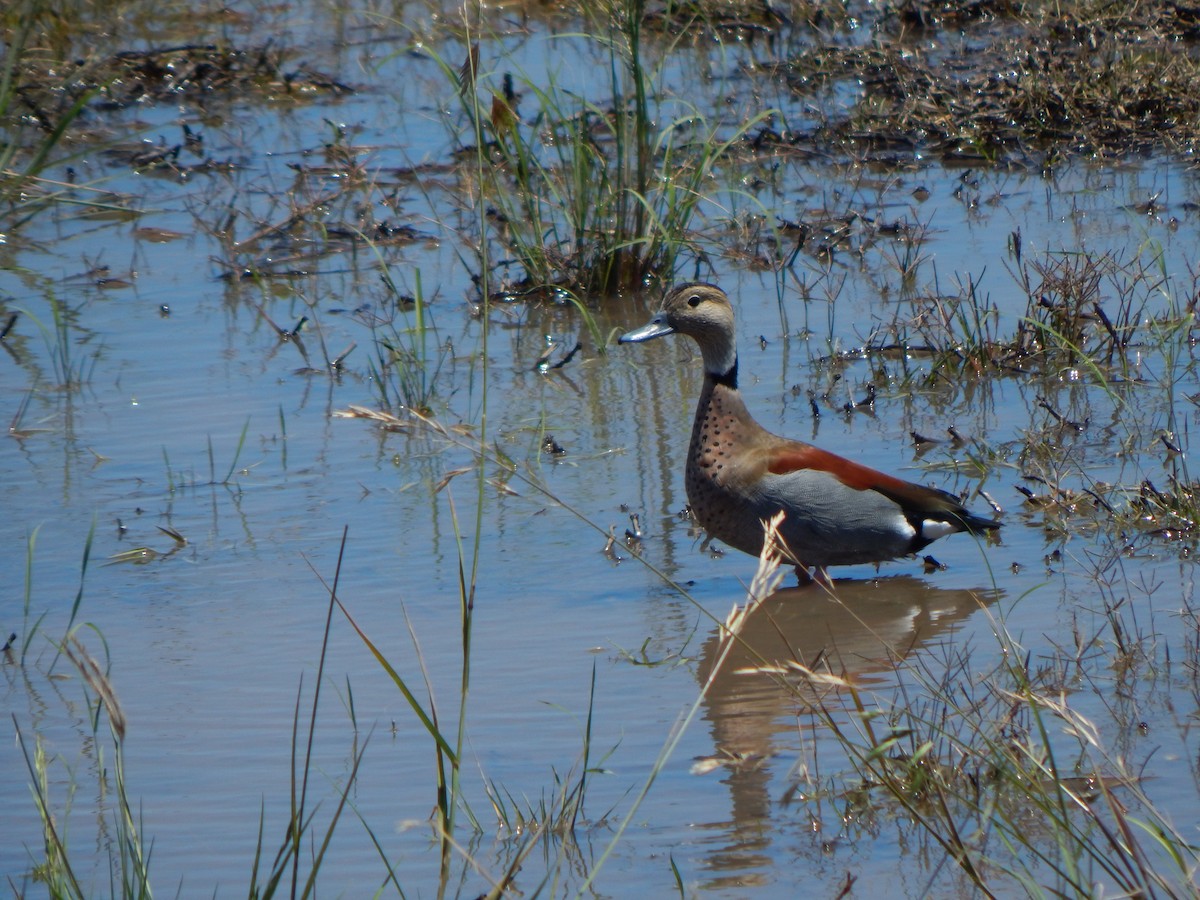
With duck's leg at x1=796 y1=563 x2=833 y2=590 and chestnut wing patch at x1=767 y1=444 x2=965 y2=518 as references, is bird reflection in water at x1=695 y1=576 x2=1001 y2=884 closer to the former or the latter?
duck's leg at x1=796 y1=563 x2=833 y2=590

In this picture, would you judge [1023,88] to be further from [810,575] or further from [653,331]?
[810,575]

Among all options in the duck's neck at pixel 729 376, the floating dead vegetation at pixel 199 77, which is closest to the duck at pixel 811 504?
the duck's neck at pixel 729 376

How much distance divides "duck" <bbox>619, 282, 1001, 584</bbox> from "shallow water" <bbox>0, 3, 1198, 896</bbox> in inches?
6.0

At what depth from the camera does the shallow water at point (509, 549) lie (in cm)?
371

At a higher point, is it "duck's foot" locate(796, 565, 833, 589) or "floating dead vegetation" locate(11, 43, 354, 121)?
"floating dead vegetation" locate(11, 43, 354, 121)

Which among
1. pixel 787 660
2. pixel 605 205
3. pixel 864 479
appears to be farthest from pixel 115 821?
pixel 605 205

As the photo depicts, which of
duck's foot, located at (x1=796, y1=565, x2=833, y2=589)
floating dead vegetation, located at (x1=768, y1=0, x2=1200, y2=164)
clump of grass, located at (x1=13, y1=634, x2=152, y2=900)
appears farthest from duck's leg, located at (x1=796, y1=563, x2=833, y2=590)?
floating dead vegetation, located at (x1=768, y1=0, x2=1200, y2=164)

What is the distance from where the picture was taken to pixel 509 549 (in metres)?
5.60

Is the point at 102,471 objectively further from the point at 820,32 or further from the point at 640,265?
the point at 820,32

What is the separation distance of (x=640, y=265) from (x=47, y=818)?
528 cm

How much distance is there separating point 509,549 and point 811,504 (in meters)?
1.02

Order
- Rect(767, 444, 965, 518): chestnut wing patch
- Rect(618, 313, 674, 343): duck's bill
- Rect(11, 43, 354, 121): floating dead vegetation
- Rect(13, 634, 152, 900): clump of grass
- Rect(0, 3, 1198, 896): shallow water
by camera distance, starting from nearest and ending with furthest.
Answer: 1. Rect(13, 634, 152, 900): clump of grass
2. Rect(0, 3, 1198, 896): shallow water
3. Rect(767, 444, 965, 518): chestnut wing patch
4. Rect(618, 313, 674, 343): duck's bill
5. Rect(11, 43, 354, 121): floating dead vegetation

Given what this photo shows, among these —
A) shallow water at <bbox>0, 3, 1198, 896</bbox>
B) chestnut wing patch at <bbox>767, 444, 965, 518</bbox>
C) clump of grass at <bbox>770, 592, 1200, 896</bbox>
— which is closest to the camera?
clump of grass at <bbox>770, 592, 1200, 896</bbox>

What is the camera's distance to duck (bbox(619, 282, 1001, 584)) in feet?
17.8
